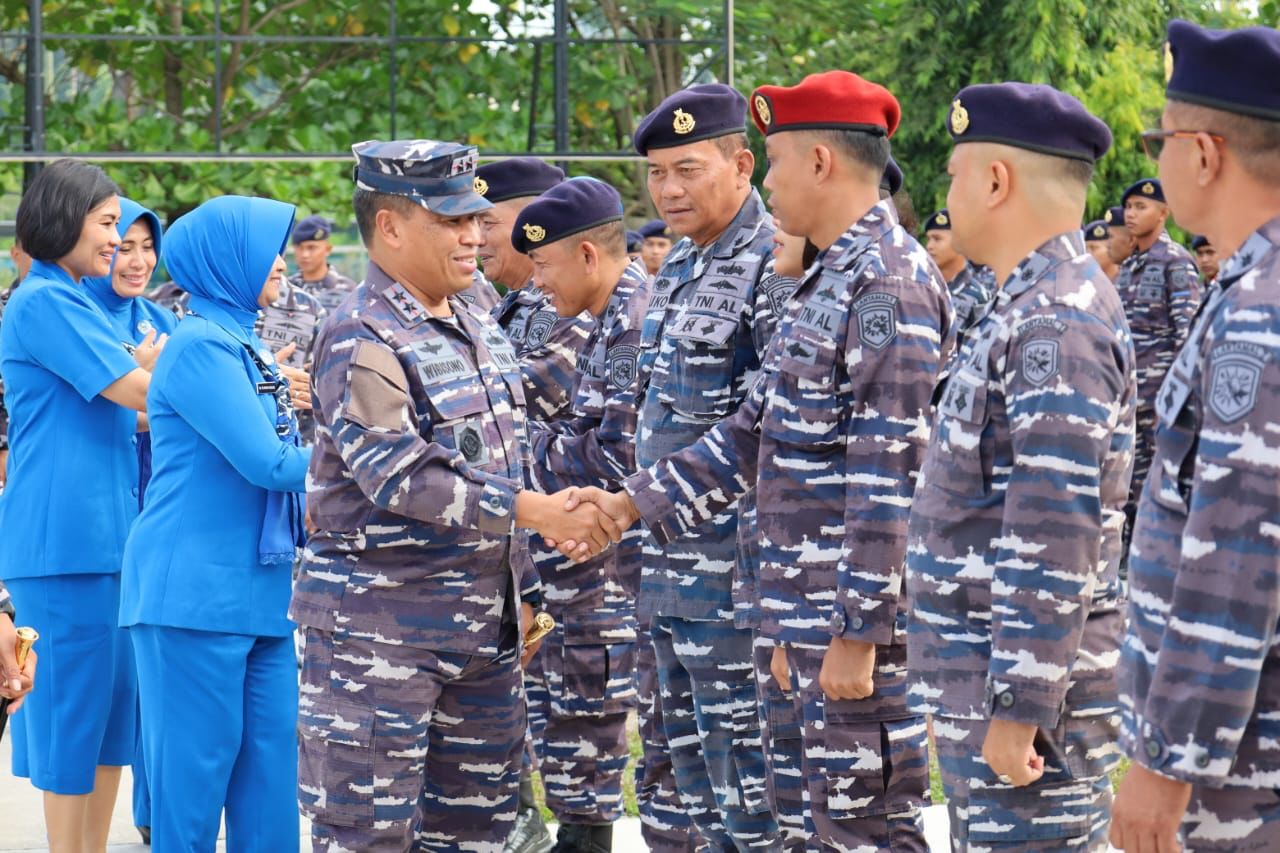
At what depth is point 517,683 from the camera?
12.9 feet

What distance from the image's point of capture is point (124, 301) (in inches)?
205

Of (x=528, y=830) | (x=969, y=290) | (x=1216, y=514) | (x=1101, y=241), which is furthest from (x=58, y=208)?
(x=1101, y=241)

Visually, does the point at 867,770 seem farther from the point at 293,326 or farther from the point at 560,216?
the point at 293,326

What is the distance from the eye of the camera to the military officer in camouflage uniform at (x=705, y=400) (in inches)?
160

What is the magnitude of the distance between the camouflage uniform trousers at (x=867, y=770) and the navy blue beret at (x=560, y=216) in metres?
2.04

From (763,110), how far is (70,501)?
2.39 metres

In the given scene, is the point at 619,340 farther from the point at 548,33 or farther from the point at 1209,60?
the point at 548,33

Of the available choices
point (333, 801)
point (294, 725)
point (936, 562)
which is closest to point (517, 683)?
point (333, 801)

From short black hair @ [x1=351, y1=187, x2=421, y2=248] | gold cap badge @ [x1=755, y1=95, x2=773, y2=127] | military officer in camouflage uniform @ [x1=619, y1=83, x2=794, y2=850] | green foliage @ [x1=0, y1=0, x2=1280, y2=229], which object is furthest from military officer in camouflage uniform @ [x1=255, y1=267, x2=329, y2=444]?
gold cap badge @ [x1=755, y1=95, x2=773, y2=127]

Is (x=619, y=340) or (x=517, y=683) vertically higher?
(x=619, y=340)

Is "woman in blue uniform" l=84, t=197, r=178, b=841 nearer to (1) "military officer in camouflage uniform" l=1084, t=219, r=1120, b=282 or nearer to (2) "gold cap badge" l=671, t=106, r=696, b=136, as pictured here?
(2) "gold cap badge" l=671, t=106, r=696, b=136

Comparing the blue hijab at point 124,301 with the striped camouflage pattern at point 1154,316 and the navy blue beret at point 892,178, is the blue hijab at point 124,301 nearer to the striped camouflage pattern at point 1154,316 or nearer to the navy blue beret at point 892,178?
the navy blue beret at point 892,178

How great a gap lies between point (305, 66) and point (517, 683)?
8.70m

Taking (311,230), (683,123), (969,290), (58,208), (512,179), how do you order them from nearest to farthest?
(683,123) < (58,208) < (512,179) < (969,290) < (311,230)
